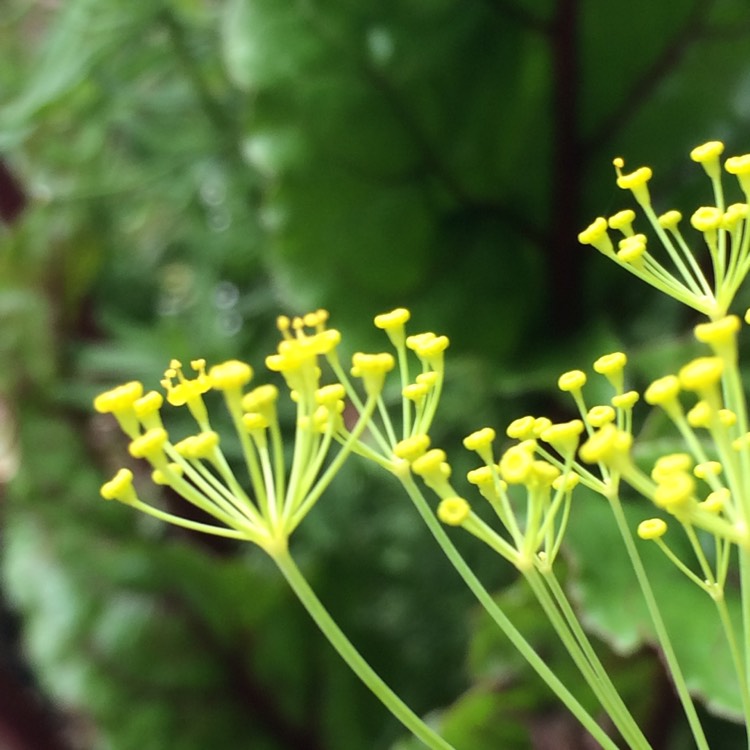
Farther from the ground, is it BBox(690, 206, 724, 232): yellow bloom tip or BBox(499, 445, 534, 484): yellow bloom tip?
BBox(690, 206, 724, 232): yellow bloom tip

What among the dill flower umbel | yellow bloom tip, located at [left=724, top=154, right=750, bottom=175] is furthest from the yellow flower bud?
yellow bloom tip, located at [left=724, top=154, right=750, bottom=175]

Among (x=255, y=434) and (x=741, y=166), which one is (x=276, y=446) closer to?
(x=255, y=434)

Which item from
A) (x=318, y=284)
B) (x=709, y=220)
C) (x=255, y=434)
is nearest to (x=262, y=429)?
(x=255, y=434)

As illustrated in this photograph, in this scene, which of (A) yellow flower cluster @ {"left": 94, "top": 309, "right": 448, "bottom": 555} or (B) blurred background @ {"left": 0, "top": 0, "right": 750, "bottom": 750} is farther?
(B) blurred background @ {"left": 0, "top": 0, "right": 750, "bottom": 750}

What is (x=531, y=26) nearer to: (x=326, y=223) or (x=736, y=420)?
(x=326, y=223)

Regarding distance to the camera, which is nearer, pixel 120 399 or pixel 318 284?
pixel 120 399

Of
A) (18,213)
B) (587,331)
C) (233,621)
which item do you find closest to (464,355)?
(587,331)

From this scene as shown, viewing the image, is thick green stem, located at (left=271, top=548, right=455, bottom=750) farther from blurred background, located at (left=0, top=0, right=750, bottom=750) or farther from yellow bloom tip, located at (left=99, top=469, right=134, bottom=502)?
blurred background, located at (left=0, top=0, right=750, bottom=750)

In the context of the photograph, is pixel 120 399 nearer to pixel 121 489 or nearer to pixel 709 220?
pixel 121 489
